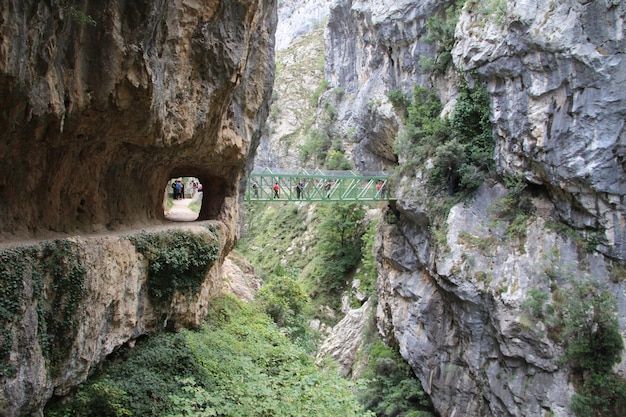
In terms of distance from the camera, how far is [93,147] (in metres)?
7.84

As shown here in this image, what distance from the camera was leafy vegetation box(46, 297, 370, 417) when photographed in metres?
6.91

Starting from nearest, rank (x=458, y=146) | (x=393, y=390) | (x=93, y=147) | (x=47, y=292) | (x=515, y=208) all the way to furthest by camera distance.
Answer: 1. (x=47, y=292)
2. (x=93, y=147)
3. (x=515, y=208)
4. (x=458, y=146)
5. (x=393, y=390)

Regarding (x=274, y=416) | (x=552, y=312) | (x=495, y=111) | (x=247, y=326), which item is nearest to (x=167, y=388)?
(x=274, y=416)

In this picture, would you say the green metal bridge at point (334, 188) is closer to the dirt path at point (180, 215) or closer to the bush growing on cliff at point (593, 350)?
the dirt path at point (180, 215)

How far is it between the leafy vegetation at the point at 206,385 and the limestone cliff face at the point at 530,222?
830cm

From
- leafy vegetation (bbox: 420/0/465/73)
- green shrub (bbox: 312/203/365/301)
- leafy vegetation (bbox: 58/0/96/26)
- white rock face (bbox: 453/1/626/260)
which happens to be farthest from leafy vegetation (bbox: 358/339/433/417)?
leafy vegetation (bbox: 58/0/96/26)

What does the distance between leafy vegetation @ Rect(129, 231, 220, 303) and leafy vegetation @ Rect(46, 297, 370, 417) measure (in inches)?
39.5

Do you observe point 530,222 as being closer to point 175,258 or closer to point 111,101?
point 175,258

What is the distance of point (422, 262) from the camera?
19828 mm

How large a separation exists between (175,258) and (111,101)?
351 centimetres

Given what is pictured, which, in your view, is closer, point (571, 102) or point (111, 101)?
point (111, 101)

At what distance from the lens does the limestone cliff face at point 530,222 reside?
48.6ft

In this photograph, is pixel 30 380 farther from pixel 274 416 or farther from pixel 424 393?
pixel 424 393

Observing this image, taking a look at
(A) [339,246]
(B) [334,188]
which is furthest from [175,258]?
(A) [339,246]
